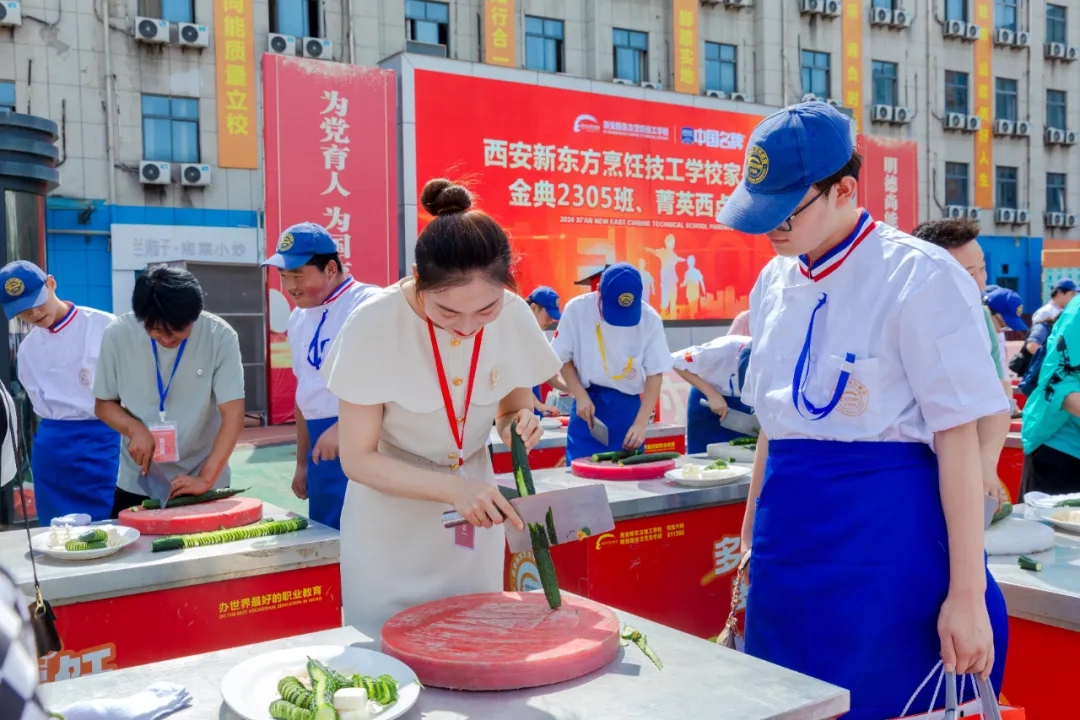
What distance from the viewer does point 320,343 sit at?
3.47 metres

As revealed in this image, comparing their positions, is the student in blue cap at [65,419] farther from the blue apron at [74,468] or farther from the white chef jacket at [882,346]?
the white chef jacket at [882,346]

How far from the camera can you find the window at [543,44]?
651 inches

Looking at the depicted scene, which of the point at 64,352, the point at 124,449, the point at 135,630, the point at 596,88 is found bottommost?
the point at 135,630

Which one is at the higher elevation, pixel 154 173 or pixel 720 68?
pixel 720 68

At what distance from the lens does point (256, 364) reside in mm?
13180

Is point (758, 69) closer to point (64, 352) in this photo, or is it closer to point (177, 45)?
point (177, 45)

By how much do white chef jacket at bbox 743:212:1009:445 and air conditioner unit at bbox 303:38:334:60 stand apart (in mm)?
13976

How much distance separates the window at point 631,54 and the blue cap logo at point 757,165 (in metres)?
16.3

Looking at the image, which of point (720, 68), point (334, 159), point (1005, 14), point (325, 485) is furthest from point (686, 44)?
point (325, 485)

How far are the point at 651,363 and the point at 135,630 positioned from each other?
286 cm

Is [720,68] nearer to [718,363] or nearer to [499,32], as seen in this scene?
[499,32]

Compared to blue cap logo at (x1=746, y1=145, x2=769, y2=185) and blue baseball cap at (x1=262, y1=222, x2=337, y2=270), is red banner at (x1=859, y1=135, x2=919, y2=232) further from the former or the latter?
blue cap logo at (x1=746, y1=145, x2=769, y2=185)

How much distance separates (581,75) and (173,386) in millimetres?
15054

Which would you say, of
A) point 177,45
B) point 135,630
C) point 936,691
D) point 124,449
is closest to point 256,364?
point 177,45
